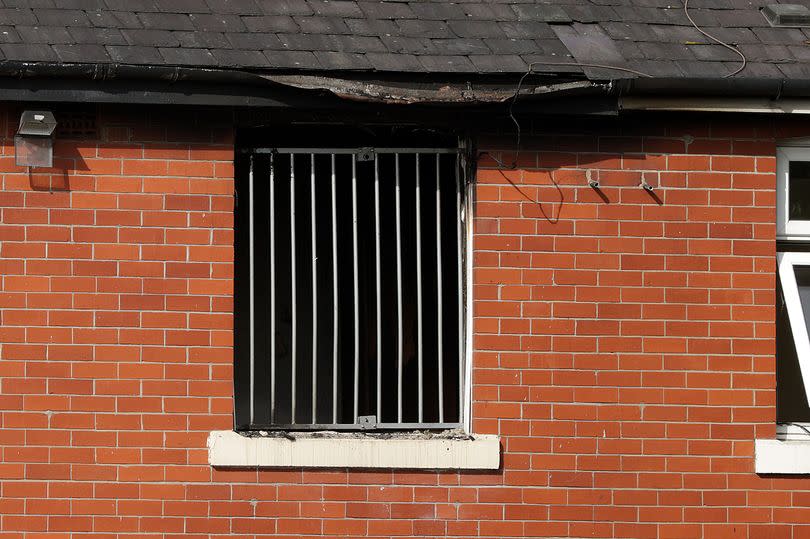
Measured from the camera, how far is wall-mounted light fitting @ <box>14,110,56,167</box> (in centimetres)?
585

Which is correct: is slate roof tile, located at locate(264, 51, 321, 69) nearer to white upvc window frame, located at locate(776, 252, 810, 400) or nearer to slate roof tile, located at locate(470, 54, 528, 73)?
slate roof tile, located at locate(470, 54, 528, 73)

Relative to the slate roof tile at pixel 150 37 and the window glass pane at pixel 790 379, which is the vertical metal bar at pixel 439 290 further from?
the window glass pane at pixel 790 379

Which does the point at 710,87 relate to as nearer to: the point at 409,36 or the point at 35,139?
the point at 409,36

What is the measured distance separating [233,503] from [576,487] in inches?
69.6

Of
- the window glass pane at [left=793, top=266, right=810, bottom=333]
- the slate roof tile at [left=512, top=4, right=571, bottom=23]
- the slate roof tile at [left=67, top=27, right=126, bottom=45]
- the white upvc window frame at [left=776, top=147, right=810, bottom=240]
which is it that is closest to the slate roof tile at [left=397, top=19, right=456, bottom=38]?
the slate roof tile at [left=512, top=4, right=571, bottom=23]

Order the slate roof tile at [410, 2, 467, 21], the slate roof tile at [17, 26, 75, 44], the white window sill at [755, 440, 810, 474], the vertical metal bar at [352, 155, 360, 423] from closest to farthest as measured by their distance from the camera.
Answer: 1. the slate roof tile at [17, 26, 75, 44]
2. the white window sill at [755, 440, 810, 474]
3. the vertical metal bar at [352, 155, 360, 423]
4. the slate roof tile at [410, 2, 467, 21]

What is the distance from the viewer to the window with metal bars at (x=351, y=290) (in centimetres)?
621

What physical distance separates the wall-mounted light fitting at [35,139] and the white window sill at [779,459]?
12.9ft

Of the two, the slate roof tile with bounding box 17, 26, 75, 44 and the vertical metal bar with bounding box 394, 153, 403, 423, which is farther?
the vertical metal bar with bounding box 394, 153, 403, 423

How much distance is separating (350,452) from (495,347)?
3.02ft

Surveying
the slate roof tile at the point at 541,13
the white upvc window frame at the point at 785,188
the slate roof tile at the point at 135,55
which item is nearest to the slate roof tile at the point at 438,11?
the slate roof tile at the point at 541,13

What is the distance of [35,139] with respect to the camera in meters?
5.91

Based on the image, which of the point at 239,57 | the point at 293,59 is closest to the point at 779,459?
the point at 293,59

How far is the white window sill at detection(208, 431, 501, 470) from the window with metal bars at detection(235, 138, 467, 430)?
207mm
